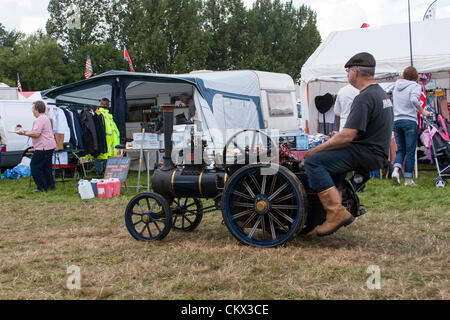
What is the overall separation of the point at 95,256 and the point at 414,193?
4.76 m

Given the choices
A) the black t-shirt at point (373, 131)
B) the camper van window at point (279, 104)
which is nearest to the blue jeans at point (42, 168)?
the camper van window at point (279, 104)

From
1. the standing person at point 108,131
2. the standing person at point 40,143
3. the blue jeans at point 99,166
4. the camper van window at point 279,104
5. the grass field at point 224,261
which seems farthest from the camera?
the camper van window at point 279,104

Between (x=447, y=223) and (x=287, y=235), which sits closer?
(x=287, y=235)

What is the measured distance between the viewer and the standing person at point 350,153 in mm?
3662

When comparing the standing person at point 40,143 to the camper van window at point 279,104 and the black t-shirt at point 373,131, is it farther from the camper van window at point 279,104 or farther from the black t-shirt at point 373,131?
the black t-shirt at point 373,131

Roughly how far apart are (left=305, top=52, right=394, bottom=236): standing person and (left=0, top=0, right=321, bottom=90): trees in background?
27231 millimetres

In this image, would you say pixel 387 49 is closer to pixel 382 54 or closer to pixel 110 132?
pixel 382 54

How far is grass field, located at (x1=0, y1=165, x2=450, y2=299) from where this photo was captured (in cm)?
293

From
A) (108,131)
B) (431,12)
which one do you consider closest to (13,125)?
A: (108,131)

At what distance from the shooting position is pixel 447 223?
187 inches

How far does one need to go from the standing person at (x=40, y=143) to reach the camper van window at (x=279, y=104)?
5.91 meters

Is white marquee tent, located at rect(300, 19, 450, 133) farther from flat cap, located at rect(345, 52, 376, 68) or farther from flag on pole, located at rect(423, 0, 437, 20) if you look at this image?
flat cap, located at rect(345, 52, 376, 68)
